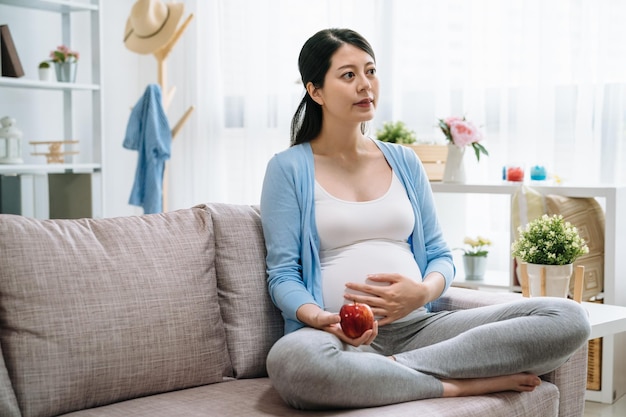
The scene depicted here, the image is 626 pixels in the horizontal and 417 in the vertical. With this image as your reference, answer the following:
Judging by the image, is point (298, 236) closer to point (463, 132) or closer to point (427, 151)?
point (463, 132)

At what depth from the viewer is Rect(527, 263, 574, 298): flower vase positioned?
2277mm

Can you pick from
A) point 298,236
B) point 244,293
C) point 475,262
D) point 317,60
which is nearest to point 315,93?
point 317,60

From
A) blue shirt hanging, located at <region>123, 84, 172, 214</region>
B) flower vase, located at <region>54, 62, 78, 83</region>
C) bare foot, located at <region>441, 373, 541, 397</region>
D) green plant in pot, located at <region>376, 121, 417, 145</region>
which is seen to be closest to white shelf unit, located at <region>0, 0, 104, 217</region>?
flower vase, located at <region>54, 62, 78, 83</region>

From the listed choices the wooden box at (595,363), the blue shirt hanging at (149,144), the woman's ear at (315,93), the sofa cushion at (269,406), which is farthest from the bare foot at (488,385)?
Result: the blue shirt hanging at (149,144)

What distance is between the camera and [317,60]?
2154 mm

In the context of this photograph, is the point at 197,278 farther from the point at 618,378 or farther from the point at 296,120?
the point at 618,378

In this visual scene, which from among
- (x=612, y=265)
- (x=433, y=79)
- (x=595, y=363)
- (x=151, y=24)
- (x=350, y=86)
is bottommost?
(x=595, y=363)

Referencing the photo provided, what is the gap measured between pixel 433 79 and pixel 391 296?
2.25 metres

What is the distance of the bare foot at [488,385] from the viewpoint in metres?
1.76

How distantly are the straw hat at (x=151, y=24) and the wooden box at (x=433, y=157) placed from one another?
1.62m

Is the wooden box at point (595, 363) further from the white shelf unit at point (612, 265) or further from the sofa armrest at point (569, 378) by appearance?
the sofa armrest at point (569, 378)

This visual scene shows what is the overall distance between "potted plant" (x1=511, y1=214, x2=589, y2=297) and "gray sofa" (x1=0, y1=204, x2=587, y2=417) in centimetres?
28

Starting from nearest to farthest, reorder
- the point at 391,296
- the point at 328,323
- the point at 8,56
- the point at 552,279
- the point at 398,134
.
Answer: the point at 328,323 → the point at 391,296 → the point at 552,279 → the point at 398,134 → the point at 8,56

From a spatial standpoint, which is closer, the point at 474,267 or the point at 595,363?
the point at 595,363
